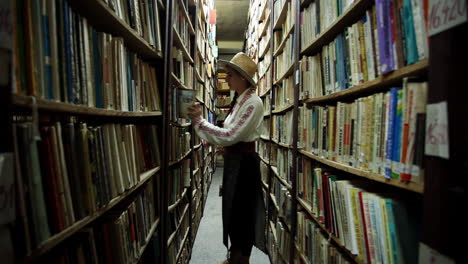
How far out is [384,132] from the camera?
716mm

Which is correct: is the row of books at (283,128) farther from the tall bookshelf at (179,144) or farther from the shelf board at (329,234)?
the tall bookshelf at (179,144)

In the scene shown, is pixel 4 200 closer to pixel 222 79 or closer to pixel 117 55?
pixel 117 55

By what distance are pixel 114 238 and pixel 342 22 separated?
125 cm

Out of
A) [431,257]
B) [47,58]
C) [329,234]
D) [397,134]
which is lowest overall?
[329,234]

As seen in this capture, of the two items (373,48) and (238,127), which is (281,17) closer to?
(238,127)

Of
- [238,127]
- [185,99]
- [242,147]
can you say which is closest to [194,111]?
[185,99]

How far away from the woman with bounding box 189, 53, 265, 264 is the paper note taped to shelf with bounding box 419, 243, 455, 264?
4.02 feet

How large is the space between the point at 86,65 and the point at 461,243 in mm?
966

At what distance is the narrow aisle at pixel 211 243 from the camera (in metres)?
2.33

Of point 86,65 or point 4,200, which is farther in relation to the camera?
point 86,65

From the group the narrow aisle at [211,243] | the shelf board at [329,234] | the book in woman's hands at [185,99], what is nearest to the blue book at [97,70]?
the book in woman's hands at [185,99]

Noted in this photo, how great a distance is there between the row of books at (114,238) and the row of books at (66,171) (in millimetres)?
100

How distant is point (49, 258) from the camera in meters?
0.61

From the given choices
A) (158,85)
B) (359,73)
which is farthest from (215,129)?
(359,73)
